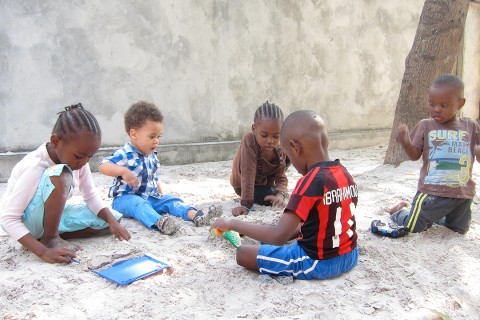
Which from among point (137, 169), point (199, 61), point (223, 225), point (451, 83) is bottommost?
point (223, 225)

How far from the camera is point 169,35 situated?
5.88 meters

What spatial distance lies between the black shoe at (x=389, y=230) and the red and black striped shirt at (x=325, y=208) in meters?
0.83

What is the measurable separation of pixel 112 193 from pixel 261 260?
1.67m

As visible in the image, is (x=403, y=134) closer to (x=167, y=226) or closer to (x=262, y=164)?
(x=262, y=164)

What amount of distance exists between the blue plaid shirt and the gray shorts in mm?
1957

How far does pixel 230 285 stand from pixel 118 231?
38.8 inches

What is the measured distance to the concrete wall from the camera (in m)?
5.13

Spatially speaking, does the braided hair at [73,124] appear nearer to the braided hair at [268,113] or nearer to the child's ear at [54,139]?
the child's ear at [54,139]

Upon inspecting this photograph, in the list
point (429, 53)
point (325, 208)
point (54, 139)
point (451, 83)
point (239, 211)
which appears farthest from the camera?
point (429, 53)

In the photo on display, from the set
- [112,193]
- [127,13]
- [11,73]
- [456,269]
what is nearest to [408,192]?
[456,269]

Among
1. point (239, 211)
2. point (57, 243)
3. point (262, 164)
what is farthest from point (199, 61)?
point (57, 243)

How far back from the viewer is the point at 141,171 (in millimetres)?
3617

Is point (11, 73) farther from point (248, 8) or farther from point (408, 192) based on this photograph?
point (408, 192)

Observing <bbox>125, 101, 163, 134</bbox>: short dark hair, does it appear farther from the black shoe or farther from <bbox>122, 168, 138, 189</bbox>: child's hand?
the black shoe
